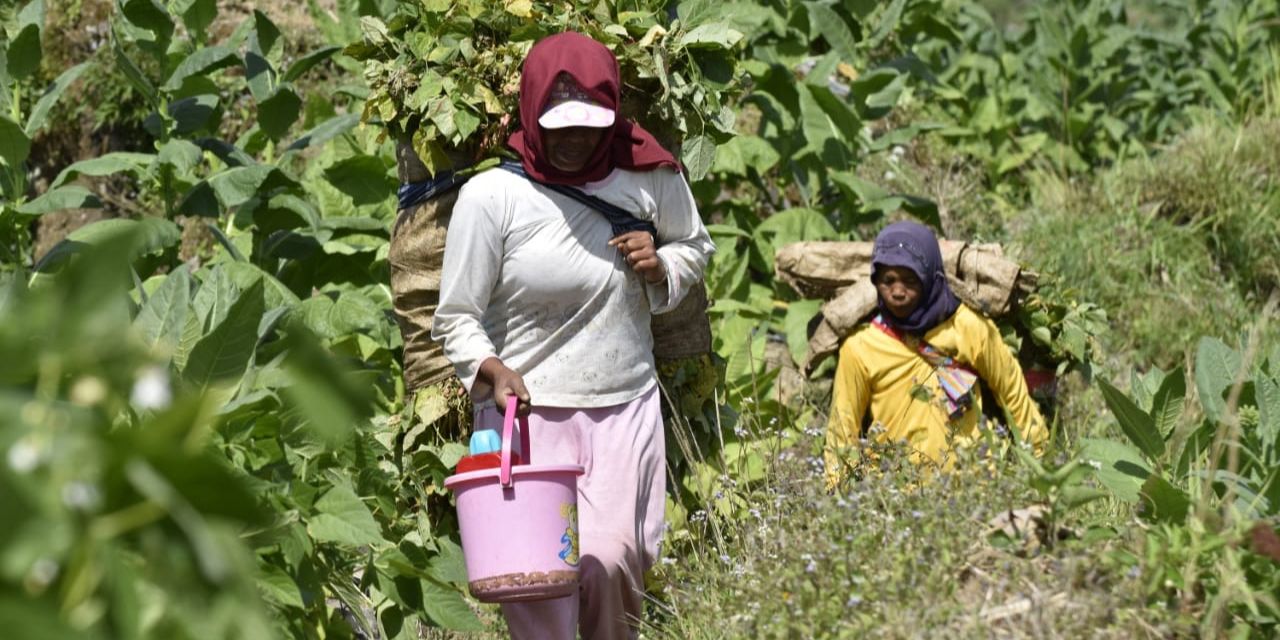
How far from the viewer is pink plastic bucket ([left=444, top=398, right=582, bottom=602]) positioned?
130 inches

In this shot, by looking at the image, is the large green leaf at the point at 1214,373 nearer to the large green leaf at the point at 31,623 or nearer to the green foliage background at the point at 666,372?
the green foliage background at the point at 666,372

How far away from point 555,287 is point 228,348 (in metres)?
1.02

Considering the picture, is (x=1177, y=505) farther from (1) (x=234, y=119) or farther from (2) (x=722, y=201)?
(1) (x=234, y=119)

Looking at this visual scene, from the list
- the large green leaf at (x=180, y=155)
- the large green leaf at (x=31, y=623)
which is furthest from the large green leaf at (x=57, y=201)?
the large green leaf at (x=31, y=623)

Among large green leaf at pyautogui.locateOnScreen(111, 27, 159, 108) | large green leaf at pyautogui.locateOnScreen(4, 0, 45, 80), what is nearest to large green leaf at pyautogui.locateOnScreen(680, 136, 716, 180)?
large green leaf at pyautogui.locateOnScreen(111, 27, 159, 108)

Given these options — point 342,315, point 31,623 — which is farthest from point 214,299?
point 31,623

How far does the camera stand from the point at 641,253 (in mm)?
3586

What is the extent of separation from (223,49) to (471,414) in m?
1.62

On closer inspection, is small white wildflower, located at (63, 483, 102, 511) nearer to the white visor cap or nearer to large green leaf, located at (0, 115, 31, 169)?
the white visor cap

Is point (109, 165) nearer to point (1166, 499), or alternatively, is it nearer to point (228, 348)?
point (228, 348)

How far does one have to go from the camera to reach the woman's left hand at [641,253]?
359 cm

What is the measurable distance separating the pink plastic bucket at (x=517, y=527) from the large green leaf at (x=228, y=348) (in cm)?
72

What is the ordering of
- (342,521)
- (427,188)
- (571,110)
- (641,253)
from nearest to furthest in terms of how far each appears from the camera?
(342,521) < (571,110) < (641,253) < (427,188)

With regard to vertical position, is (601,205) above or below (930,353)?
above
